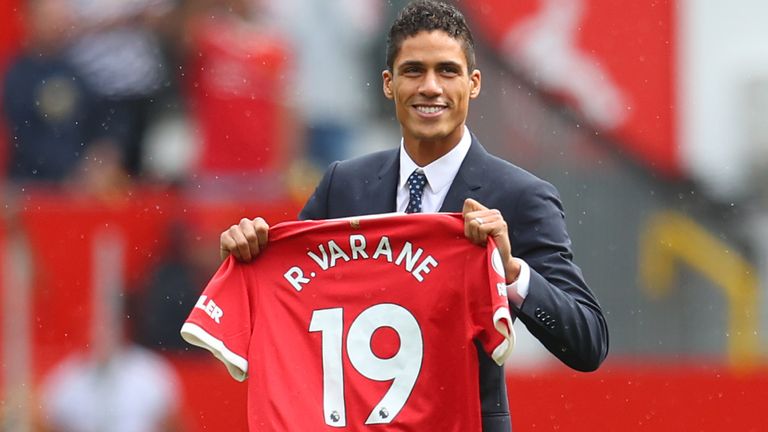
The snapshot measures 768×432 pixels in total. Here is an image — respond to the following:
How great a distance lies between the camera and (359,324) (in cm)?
466

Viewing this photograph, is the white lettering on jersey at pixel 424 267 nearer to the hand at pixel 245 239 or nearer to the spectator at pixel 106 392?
the hand at pixel 245 239

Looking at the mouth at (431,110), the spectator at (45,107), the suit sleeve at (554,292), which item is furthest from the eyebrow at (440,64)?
the spectator at (45,107)

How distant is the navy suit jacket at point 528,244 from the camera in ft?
14.6

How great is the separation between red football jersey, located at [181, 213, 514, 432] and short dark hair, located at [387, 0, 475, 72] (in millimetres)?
453

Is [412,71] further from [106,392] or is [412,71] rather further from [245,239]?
[106,392]

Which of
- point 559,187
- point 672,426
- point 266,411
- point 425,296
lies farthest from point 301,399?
point 559,187

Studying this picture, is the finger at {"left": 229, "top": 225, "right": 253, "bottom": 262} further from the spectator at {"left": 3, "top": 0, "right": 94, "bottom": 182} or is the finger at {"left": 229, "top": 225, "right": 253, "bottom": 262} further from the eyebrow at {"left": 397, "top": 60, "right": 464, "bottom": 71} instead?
the spectator at {"left": 3, "top": 0, "right": 94, "bottom": 182}

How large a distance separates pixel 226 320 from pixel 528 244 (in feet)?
2.59

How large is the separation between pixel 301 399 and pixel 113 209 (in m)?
4.16

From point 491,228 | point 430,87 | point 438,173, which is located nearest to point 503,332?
point 491,228

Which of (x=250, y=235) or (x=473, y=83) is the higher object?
(x=473, y=83)

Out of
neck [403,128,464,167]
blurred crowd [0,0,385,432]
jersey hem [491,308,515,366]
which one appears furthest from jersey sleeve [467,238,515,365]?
blurred crowd [0,0,385,432]

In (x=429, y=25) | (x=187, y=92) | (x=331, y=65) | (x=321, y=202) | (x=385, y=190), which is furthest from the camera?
(x=331, y=65)

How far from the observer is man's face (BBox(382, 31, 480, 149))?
4.67 meters
